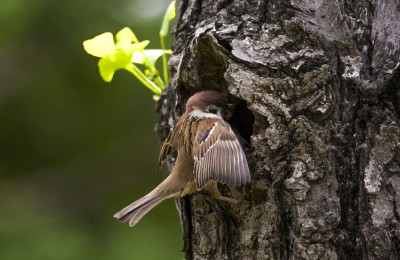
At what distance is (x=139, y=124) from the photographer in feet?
13.8

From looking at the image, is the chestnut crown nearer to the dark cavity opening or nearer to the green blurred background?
the dark cavity opening

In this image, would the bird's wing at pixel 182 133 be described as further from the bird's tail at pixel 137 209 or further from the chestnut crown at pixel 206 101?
the bird's tail at pixel 137 209

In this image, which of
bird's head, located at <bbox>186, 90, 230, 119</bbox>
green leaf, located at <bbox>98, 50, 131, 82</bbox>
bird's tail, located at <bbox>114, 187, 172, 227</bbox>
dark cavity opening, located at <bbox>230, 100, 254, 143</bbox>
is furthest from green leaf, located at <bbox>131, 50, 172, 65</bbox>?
bird's tail, located at <bbox>114, 187, 172, 227</bbox>

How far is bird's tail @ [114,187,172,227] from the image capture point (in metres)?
2.33

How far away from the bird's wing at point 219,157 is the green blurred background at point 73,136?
1393 mm

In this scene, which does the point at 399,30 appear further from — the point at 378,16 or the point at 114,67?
the point at 114,67

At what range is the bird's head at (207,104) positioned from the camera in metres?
2.35

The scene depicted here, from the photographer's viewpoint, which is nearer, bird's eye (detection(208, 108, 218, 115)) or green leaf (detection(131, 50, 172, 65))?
bird's eye (detection(208, 108, 218, 115))

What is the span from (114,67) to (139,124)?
67.3 inches

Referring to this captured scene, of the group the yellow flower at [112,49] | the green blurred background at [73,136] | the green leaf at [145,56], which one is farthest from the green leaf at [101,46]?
the green blurred background at [73,136]

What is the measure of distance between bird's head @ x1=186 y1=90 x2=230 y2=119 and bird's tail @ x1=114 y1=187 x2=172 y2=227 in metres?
0.37

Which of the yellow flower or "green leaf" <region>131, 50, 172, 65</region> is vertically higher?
the yellow flower

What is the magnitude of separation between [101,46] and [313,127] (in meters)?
0.92

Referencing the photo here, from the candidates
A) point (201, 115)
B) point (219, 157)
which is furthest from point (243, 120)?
point (219, 157)
